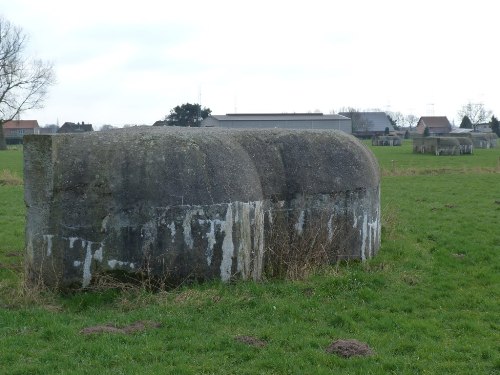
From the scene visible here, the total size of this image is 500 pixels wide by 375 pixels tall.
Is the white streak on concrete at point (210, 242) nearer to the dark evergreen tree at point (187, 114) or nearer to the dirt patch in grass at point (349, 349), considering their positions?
the dirt patch in grass at point (349, 349)

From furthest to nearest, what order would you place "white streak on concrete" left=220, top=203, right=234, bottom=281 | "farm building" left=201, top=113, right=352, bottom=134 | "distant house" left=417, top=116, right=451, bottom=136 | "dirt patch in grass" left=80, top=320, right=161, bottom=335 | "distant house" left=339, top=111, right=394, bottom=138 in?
"distant house" left=417, top=116, right=451, bottom=136 < "distant house" left=339, top=111, right=394, bottom=138 < "farm building" left=201, top=113, right=352, bottom=134 < "white streak on concrete" left=220, top=203, right=234, bottom=281 < "dirt patch in grass" left=80, top=320, right=161, bottom=335

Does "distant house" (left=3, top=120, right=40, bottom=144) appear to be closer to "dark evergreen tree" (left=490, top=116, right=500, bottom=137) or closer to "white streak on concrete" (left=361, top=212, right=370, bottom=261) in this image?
"dark evergreen tree" (left=490, top=116, right=500, bottom=137)

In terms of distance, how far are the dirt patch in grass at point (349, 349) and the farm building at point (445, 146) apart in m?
43.4

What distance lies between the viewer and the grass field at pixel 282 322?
630 centimetres

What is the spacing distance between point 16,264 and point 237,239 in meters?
4.38

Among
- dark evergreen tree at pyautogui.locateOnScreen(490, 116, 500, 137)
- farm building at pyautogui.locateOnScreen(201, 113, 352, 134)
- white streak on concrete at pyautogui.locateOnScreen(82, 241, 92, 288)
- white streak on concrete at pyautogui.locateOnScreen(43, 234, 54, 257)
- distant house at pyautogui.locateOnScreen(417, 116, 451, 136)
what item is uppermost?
distant house at pyautogui.locateOnScreen(417, 116, 451, 136)

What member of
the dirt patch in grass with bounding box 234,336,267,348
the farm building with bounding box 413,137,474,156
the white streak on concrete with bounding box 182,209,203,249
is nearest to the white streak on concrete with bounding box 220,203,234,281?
the white streak on concrete with bounding box 182,209,203,249

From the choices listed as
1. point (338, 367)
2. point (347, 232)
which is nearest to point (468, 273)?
point (347, 232)

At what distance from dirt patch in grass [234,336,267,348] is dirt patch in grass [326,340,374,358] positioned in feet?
2.41

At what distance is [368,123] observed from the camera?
108625 millimetres

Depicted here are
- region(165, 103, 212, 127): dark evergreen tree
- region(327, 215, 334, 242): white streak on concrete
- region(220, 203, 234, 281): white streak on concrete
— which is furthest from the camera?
region(165, 103, 212, 127): dark evergreen tree

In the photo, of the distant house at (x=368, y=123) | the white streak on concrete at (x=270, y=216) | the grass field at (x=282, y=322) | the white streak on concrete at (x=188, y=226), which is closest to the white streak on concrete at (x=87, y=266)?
the grass field at (x=282, y=322)

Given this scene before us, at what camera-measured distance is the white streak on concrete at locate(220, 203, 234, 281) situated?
882 cm

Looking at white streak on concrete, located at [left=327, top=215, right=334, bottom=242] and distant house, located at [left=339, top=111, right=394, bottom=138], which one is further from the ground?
distant house, located at [left=339, top=111, right=394, bottom=138]
